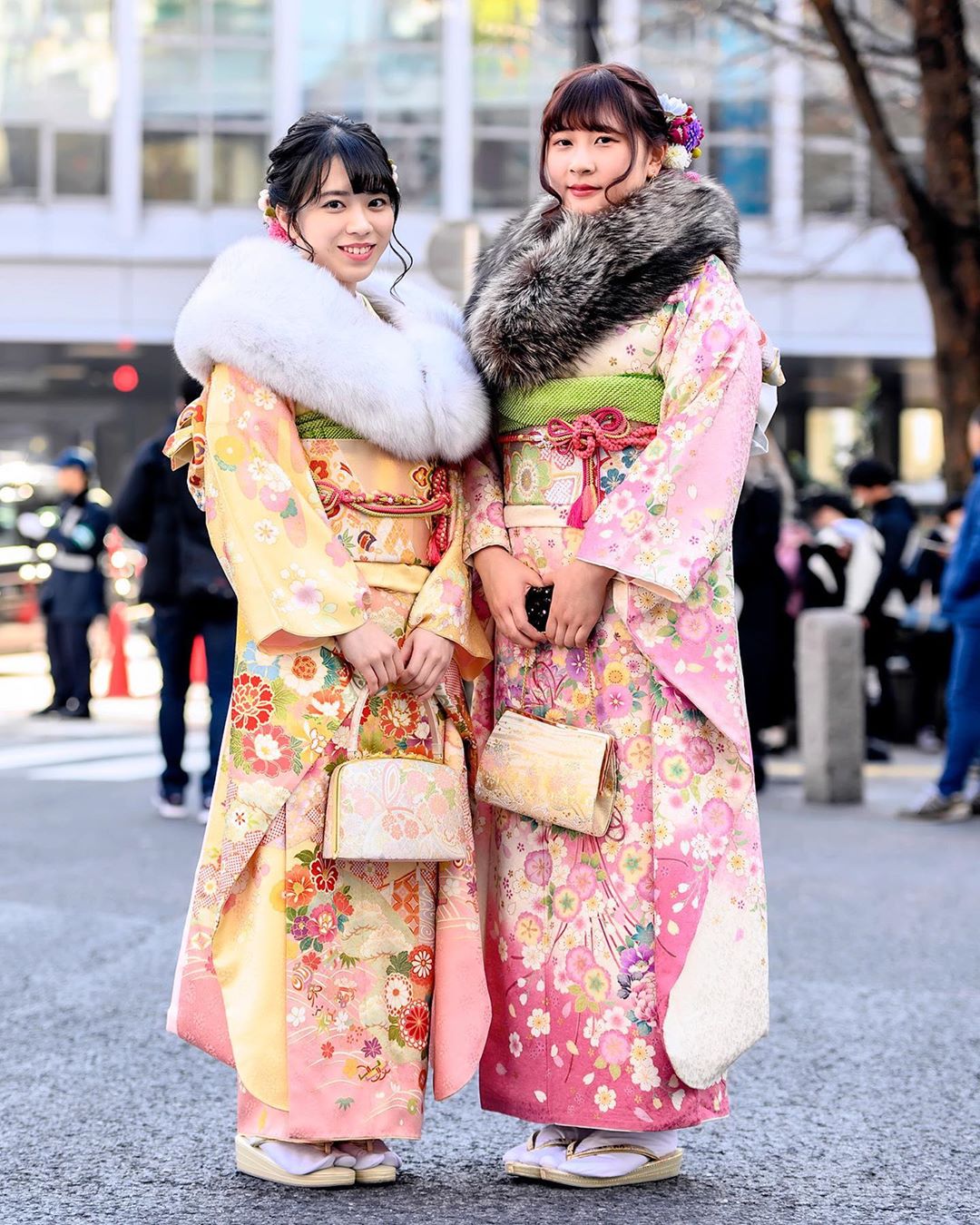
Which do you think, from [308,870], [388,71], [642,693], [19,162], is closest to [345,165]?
[642,693]

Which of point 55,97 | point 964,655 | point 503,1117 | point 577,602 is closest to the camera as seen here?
point 577,602

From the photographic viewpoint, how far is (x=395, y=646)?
310 cm

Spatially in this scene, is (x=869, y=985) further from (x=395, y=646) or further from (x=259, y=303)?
(x=259, y=303)

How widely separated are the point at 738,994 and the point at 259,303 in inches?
56.7

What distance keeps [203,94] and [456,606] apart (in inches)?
1000

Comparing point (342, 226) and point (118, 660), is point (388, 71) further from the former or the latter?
point (342, 226)

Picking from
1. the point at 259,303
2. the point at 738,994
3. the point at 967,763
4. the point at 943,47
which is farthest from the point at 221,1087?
the point at 943,47

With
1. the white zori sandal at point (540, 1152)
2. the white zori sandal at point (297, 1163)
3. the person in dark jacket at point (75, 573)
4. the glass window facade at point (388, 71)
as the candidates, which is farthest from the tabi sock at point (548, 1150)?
the glass window facade at point (388, 71)

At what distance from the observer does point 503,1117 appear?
3.62 metres

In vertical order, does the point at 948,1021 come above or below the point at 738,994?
below

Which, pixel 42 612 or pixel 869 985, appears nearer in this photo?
pixel 869 985

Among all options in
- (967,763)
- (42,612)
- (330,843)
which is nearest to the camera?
(330,843)

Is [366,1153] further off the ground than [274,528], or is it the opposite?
[274,528]

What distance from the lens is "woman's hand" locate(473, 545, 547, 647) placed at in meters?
3.17
